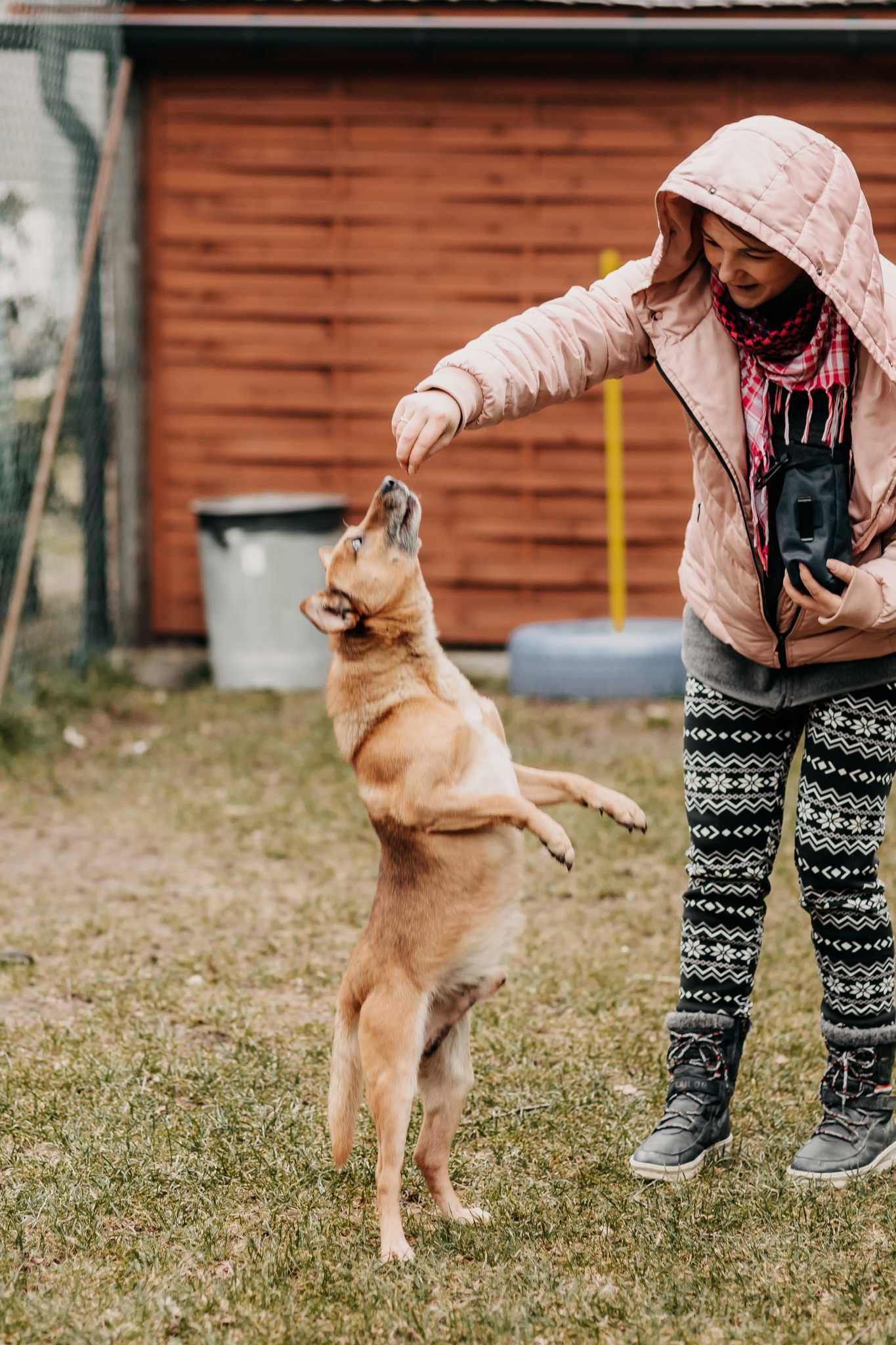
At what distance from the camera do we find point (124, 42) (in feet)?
28.3

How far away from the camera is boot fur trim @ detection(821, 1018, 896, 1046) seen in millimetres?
3299

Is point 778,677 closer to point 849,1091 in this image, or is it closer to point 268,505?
point 849,1091

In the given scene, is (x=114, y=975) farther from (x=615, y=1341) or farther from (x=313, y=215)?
(x=313, y=215)

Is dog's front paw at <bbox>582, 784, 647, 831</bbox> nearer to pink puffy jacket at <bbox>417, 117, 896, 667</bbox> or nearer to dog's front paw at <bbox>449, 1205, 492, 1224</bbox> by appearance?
pink puffy jacket at <bbox>417, 117, 896, 667</bbox>

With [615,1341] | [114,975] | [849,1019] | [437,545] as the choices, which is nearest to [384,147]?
[437,545]

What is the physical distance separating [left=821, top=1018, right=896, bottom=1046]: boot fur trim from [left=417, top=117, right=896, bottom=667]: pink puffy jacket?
0.77m

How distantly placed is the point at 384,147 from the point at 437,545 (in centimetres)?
218

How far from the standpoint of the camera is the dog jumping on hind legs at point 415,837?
119 inches

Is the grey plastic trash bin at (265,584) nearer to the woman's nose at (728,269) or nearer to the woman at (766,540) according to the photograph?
the woman at (766,540)

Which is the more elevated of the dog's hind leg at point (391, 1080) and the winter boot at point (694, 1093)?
the dog's hind leg at point (391, 1080)

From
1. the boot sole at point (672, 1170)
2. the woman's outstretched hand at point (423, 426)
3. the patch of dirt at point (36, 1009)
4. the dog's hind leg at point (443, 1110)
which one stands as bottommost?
the patch of dirt at point (36, 1009)

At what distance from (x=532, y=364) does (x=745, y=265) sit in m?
0.44

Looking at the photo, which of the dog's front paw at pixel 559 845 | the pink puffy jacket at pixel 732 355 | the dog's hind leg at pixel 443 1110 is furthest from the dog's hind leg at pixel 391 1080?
the pink puffy jacket at pixel 732 355

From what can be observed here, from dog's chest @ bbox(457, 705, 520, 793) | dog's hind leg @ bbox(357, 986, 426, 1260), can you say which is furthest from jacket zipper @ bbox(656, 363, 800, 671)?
dog's hind leg @ bbox(357, 986, 426, 1260)
